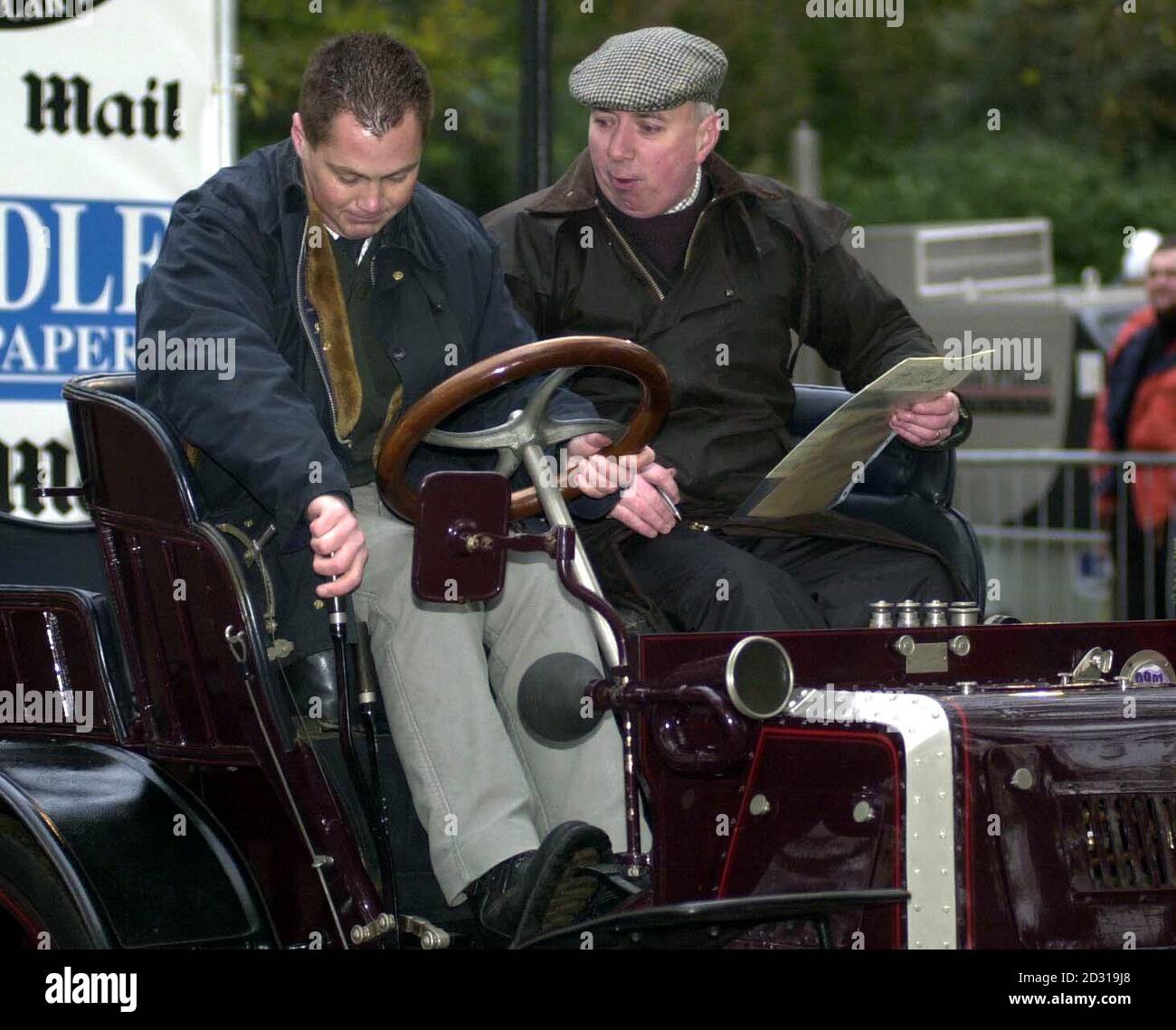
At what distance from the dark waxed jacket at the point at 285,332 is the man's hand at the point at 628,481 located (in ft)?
0.22

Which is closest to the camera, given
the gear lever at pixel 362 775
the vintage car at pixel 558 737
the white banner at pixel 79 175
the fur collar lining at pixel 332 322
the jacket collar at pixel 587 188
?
the vintage car at pixel 558 737

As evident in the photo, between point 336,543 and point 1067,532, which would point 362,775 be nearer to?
point 336,543

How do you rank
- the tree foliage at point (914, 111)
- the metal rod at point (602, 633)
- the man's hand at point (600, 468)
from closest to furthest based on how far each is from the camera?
the metal rod at point (602, 633) < the man's hand at point (600, 468) < the tree foliage at point (914, 111)

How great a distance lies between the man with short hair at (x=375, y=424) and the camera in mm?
2963

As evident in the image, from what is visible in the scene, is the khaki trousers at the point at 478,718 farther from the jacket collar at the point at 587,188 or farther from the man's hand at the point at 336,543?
the jacket collar at the point at 587,188

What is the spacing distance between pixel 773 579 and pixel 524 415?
30.6 inches

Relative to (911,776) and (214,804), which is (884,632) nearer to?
(911,776)

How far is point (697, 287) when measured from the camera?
4039mm

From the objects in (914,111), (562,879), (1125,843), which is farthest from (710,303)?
(914,111)

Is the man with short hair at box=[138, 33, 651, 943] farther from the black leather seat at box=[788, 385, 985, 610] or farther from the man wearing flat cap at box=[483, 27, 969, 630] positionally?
the black leather seat at box=[788, 385, 985, 610]

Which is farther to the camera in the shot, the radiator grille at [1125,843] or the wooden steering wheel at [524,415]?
the wooden steering wheel at [524,415]

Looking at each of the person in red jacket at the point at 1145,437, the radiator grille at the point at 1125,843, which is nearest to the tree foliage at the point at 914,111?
the person in red jacket at the point at 1145,437

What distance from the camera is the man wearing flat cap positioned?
12.9 ft

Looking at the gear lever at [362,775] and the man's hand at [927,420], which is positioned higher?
the man's hand at [927,420]
